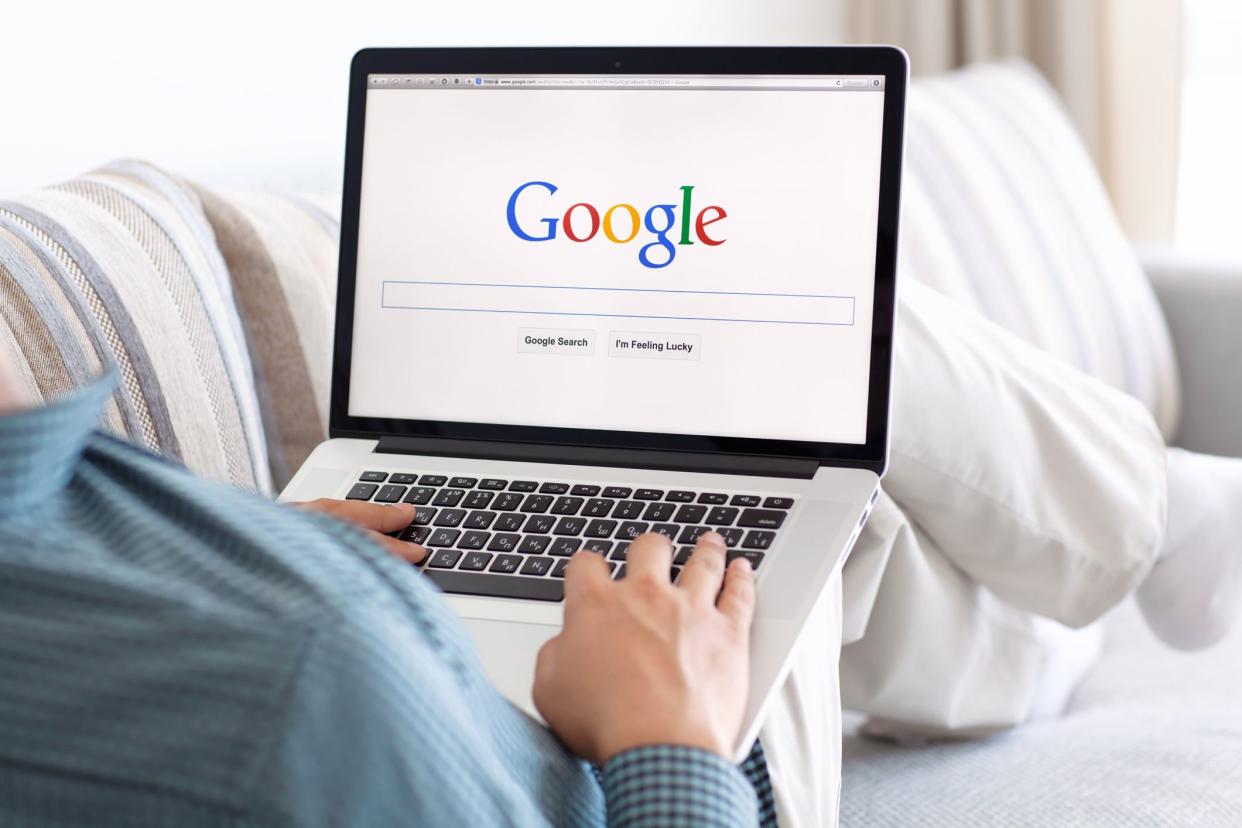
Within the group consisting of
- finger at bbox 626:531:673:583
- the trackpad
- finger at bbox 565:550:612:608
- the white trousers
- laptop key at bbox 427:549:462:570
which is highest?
finger at bbox 565:550:612:608

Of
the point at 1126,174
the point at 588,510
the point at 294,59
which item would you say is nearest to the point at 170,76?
the point at 294,59

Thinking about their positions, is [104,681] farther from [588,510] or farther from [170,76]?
[170,76]

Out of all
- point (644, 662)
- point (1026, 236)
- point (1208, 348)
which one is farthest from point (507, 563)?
point (1208, 348)

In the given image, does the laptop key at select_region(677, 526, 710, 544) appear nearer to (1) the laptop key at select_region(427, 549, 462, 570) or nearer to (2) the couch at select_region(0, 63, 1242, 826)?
(1) the laptop key at select_region(427, 549, 462, 570)

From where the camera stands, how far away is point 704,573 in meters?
0.62

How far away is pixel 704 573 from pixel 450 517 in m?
0.24

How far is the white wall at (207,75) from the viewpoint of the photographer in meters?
1.14

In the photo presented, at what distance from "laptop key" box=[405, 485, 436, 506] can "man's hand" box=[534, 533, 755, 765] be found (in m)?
0.25

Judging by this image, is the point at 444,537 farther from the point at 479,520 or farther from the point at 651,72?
the point at 651,72

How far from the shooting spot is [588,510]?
805 millimetres

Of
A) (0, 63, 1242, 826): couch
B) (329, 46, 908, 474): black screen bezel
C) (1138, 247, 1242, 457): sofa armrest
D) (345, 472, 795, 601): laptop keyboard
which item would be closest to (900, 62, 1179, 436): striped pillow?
(1138, 247, 1242, 457): sofa armrest

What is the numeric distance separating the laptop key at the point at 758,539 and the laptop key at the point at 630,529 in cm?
7

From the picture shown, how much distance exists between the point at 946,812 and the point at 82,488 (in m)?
0.70

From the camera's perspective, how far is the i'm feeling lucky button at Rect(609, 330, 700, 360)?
34.1 inches
